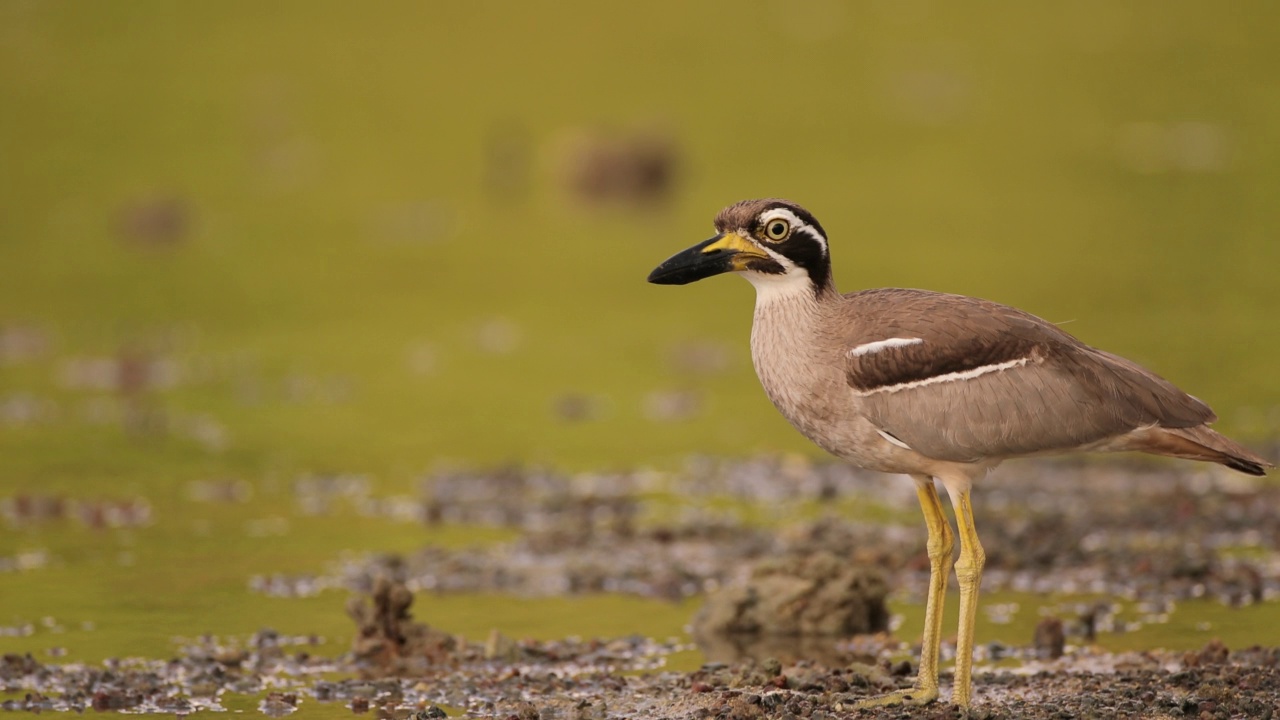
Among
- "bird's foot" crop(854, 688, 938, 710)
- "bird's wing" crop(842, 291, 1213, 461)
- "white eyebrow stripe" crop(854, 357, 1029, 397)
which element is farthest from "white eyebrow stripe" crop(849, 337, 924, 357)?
"bird's foot" crop(854, 688, 938, 710)

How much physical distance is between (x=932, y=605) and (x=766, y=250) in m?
2.45

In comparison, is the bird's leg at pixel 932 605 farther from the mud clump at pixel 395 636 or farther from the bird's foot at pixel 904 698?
the mud clump at pixel 395 636

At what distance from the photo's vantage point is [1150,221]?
121 ft

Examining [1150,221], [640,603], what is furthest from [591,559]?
[1150,221]

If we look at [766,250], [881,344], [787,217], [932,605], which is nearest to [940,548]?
[932,605]

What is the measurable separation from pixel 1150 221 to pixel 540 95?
864 inches

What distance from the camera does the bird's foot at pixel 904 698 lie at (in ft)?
A: 38.1

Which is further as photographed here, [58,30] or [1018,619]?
[58,30]

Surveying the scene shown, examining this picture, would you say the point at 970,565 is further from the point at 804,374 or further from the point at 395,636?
the point at 395,636

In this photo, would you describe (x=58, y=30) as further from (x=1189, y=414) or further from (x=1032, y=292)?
(x=1189, y=414)

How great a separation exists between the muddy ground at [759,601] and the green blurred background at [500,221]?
3.66ft

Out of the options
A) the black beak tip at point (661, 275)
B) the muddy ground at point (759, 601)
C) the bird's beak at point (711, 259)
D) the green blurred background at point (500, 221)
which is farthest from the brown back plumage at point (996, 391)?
the green blurred background at point (500, 221)

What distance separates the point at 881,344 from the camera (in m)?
11.9

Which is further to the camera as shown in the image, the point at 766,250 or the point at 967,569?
the point at 766,250
